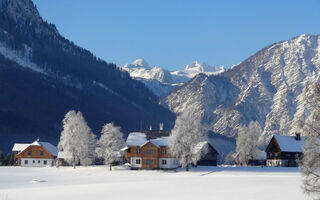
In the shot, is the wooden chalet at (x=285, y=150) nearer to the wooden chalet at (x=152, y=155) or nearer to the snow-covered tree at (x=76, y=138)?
the wooden chalet at (x=152, y=155)

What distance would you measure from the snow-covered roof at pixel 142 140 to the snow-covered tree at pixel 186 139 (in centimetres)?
874

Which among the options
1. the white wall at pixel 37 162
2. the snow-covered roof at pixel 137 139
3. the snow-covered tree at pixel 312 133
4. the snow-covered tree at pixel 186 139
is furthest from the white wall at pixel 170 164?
the snow-covered tree at pixel 312 133

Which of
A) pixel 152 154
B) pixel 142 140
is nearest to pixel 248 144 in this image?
pixel 142 140

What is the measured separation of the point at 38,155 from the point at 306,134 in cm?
11375

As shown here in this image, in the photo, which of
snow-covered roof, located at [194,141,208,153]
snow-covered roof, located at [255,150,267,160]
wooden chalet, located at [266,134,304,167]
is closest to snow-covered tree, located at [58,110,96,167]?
snow-covered roof, located at [194,141,208,153]

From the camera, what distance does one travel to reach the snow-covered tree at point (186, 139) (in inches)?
3898

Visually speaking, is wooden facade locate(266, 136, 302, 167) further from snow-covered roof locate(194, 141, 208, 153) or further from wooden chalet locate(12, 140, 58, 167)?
wooden chalet locate(12, 140, 58, 167)

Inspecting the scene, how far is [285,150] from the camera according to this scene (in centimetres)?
13400

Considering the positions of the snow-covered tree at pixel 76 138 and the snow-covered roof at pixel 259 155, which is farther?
the snow-covered roof at pixel 259 155

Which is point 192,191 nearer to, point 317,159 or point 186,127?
point 317,159

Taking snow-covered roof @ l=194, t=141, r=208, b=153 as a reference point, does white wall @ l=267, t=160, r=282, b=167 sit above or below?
below

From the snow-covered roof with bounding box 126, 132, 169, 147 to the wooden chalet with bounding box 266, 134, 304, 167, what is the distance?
3581 centimetres

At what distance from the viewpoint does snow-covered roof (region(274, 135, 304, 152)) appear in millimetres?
133750

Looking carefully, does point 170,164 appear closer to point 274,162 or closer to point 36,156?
point 274,162
